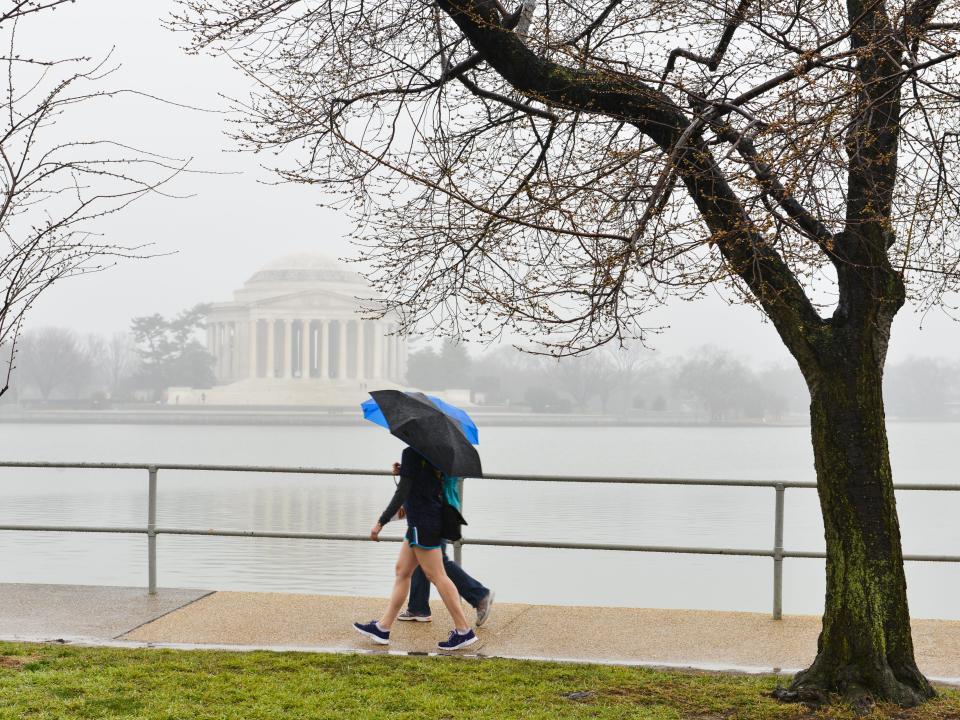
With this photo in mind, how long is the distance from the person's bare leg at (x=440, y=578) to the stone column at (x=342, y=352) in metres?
119

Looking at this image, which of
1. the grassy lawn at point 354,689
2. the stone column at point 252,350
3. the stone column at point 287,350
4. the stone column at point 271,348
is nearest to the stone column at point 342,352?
the stone column at point 287,350

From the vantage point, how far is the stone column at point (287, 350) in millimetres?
125812

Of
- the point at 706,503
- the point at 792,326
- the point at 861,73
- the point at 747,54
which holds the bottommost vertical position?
the point at 706,503

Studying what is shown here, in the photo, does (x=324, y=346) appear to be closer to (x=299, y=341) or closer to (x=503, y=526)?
(x=299, y=341)

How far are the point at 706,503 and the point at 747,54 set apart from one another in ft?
107

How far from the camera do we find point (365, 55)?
31.3 ft

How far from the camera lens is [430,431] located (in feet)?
23.5

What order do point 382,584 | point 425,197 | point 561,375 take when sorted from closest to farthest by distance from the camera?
point 425,197, point 382,584, point 561,375

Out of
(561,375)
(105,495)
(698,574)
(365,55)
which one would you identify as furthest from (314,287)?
(365,55)

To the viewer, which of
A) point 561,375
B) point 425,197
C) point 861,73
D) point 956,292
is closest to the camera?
point 861,73

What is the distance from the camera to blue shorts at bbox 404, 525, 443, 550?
726 centimetres

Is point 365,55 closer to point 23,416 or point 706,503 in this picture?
point 706,503

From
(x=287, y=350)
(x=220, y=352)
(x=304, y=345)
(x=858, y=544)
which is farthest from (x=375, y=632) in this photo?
(x=220, y=352)

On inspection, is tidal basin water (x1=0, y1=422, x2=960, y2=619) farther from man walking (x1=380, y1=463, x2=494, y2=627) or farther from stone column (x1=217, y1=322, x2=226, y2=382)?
stone column (x1=217, y1=322, x2=226, y2=382)
